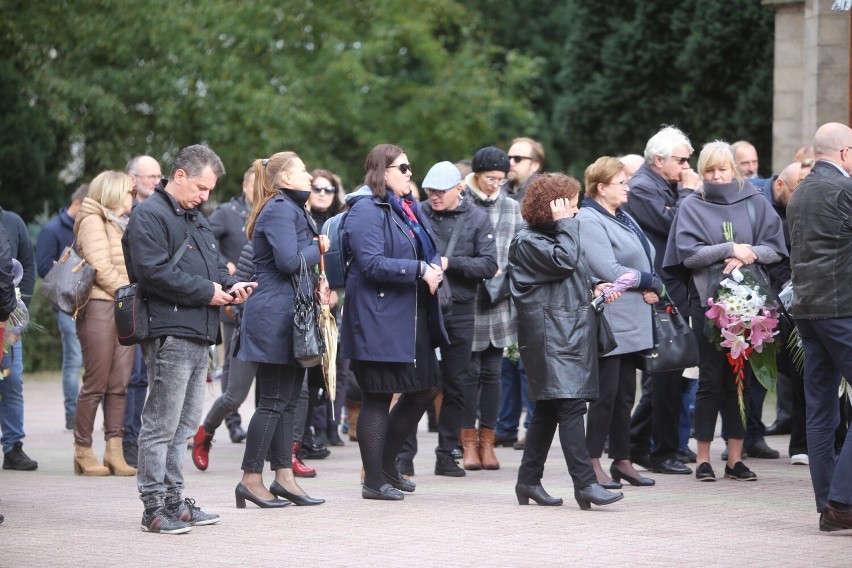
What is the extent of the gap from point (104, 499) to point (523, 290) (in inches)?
120

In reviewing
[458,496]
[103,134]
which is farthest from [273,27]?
[458,496]

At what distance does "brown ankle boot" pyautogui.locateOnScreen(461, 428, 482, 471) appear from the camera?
34.9ft

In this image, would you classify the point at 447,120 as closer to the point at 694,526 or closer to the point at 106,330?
the point at 106,330

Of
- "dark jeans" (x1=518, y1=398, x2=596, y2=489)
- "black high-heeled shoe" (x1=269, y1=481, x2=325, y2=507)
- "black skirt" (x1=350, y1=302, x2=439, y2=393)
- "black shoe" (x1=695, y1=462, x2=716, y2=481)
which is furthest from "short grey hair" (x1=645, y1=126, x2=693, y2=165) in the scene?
"black high-heeled shoe" (x1=269, y1=481, x2=325, y2=507)

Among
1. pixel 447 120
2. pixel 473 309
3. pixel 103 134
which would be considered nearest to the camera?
pixel 473 309

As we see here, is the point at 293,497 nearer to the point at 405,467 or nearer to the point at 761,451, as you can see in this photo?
the point at 405,467

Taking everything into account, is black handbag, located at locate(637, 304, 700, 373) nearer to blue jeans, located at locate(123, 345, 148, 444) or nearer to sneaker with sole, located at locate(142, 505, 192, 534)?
sneaker with sole, located at locate(142, 505, 192, 534)

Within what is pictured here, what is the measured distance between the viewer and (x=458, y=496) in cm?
A: 917

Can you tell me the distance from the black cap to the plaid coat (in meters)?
0.27

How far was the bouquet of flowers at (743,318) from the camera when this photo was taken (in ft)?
30.7

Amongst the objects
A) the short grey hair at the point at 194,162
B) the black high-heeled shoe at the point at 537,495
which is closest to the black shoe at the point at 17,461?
the short grey hair at the point at 194,162

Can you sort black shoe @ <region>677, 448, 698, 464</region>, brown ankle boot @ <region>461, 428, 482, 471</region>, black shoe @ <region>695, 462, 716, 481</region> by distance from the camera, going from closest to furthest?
1. black shoe @ <region>695, 462, 716, 481</region>
2. brown ankle boot @ <region>461, 428, 482, 471</region>
3. black shoe @ <region>677, 448, 698, 464</region>

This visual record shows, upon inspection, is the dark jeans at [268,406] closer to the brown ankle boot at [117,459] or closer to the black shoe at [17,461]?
the brown ankle boot at [117,459]

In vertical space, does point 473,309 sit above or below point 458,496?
above
